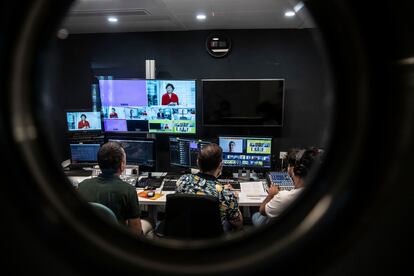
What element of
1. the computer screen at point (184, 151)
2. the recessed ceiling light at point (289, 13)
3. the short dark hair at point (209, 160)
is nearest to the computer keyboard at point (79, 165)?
the computer screen at point (184, 151)

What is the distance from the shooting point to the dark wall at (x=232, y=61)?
12.0 ft

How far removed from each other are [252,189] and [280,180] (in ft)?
0.86

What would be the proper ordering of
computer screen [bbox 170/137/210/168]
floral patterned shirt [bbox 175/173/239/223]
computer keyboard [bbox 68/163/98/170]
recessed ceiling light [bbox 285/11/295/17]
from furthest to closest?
computer keyboard [bbox 68/163/98/170] < computer screen [bbox 170/137/210/168] < recessed ceiling light [bbox 285/11/295/17] < floral patterned shirt [bbox 175/173/239/223]

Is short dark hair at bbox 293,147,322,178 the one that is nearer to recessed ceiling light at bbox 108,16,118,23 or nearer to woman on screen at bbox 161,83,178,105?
woman on screen at bbox 161,83,178,105

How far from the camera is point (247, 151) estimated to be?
11.2 feet

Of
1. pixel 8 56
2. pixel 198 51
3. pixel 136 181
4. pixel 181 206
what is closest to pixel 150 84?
pixel 198 51

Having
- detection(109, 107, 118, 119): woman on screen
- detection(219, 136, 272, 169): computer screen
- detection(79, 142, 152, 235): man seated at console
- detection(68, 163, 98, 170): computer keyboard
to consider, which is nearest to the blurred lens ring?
detection(79, 142, 152, 235): man seated at console

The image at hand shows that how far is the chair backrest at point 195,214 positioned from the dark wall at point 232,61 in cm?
183

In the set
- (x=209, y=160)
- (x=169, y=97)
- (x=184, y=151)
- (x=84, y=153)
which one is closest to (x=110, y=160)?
(x=209, y=160)

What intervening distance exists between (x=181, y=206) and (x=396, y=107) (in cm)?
168

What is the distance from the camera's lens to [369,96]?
1.50 feet

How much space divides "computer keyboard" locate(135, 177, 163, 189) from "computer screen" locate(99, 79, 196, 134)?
505 mm

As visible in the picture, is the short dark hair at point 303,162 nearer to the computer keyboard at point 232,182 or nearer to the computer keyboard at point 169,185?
the computer keyboard at point 232,182

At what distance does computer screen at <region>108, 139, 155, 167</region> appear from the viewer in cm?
346
